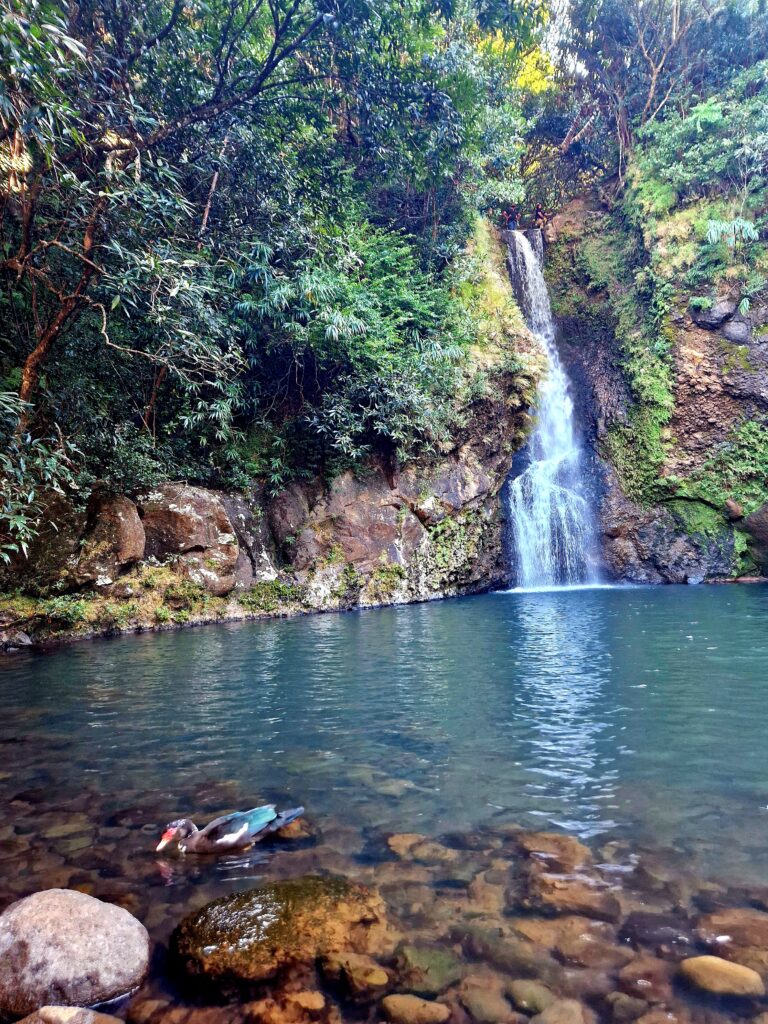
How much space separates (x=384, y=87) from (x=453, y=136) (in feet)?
3.88

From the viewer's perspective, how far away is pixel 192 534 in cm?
1160

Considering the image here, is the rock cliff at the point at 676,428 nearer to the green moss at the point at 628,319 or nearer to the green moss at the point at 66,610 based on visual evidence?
the green moss at the point at 628,319

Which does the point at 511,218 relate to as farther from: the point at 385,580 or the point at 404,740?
the point at 404,740

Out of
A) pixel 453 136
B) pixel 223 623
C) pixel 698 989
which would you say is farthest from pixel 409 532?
pixel 698 989

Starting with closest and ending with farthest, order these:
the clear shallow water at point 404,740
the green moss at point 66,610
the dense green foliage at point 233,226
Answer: the clear shallow water at point 404,740 < the dense green foliage at point 233,226 < the green moss at point 66,610

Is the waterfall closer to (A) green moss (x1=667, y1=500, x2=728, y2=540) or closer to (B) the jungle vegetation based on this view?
(A) green moss (x1=667, y1=500, x2=728, y2=540)

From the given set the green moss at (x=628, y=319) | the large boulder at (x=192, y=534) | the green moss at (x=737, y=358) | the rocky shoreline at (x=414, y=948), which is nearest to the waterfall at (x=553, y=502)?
the green moss at (x=628, y=319)

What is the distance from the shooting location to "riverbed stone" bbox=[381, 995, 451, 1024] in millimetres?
1815

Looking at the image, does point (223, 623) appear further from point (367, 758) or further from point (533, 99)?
point (533, 99)

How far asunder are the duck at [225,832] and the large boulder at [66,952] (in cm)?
62

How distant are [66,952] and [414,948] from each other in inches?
47.3

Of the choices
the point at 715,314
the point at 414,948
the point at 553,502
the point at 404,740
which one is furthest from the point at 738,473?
the point at 414,948

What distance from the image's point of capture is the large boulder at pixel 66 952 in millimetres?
1887

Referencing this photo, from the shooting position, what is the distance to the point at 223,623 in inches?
457
